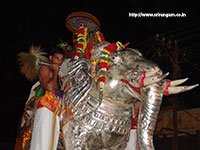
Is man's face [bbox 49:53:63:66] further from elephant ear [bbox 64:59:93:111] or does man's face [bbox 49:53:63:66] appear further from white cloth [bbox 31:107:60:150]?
white cloth [bbox 31:107:60:150]

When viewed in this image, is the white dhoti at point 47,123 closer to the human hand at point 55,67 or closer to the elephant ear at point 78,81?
the elephant ear at point 78,81

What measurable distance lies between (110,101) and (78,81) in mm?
300

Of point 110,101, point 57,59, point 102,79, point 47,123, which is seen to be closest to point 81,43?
point 57,59

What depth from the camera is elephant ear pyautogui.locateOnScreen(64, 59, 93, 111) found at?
6.40ft

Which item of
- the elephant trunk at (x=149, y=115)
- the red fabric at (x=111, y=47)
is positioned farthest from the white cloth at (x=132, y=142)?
the red fabric at (x=111, y=47)

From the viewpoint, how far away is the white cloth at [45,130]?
1.89 metres

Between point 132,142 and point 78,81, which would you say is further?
point 132,142

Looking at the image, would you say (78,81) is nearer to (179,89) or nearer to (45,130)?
(45,130)

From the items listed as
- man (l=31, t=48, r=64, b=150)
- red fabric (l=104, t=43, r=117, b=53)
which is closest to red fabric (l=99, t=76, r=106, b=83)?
red fabric (l=104, t=43, r=117, b=53)

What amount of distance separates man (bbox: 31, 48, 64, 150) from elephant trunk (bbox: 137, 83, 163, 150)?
658mm

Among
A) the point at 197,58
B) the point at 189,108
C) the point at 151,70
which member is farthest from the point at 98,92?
the point at 189,108

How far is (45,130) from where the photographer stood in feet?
6.31

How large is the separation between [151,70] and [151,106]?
0.81 ft

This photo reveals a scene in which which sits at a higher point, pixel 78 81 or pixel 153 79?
pixel 78 81
